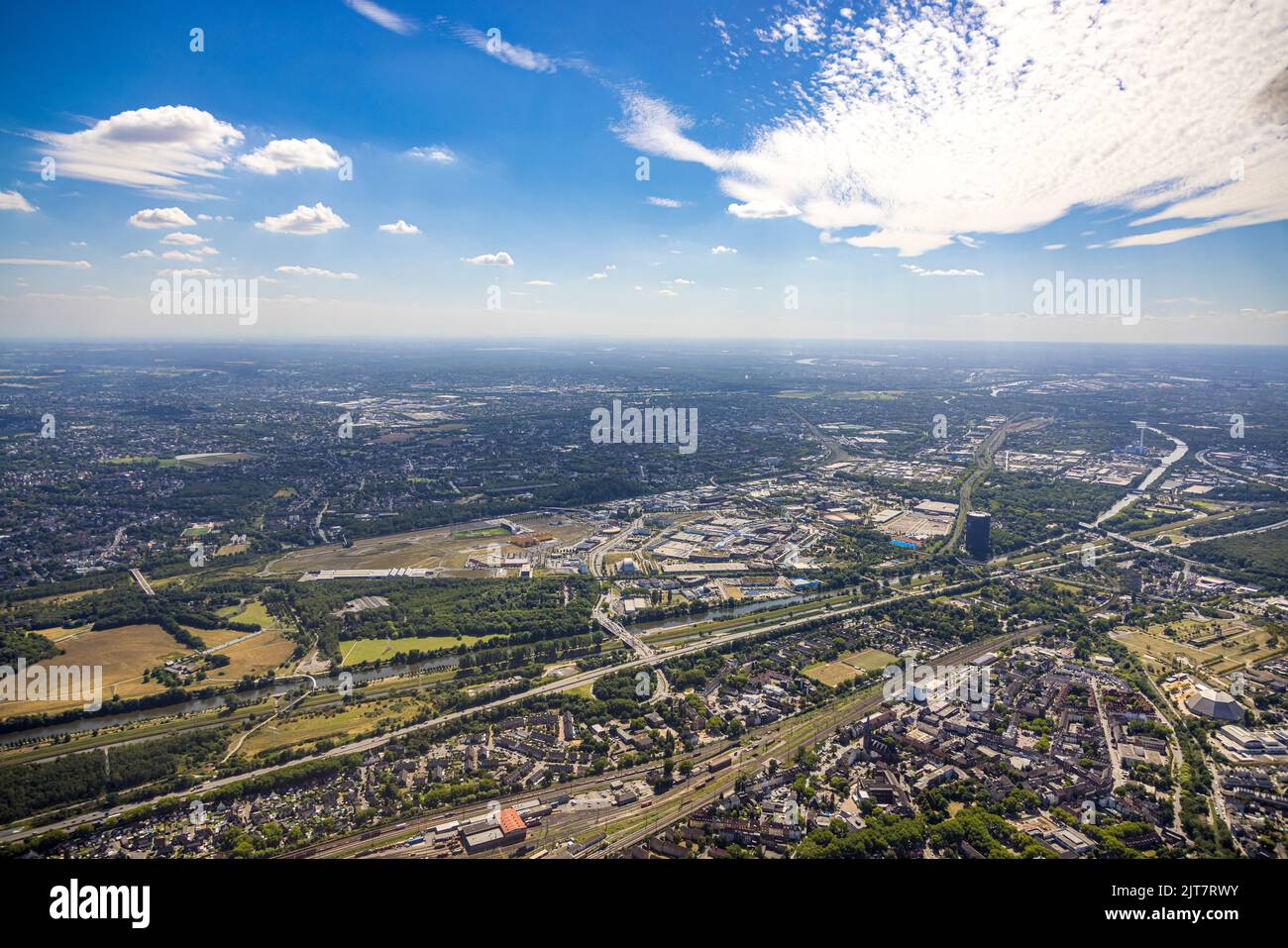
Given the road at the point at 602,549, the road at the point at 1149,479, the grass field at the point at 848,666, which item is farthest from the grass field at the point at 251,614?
the road at the point at 1149,479

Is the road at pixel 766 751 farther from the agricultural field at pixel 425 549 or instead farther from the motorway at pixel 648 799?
the agricultural field at pixel 425 549

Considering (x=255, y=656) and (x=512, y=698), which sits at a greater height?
(x=255, y=656)

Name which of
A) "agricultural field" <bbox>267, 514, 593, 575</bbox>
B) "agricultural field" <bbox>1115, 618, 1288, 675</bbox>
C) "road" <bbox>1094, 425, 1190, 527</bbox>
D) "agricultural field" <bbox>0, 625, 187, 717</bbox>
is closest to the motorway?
"agricultural field" <bbox>1115, 618, 1288, 675</bbox>

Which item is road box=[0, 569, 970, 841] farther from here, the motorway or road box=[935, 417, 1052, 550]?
road box=[935, 417, 1052, 550]

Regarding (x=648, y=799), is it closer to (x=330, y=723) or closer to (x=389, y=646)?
(x=330, y=723)

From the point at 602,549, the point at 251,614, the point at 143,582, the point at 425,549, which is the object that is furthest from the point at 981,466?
the point at 143,582
